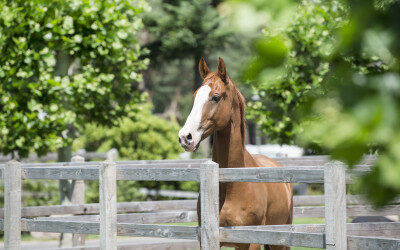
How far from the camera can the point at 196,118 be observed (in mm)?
5184

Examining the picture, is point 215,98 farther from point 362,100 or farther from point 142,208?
point 362,100

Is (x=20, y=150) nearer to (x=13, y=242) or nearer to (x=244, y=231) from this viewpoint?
(x=13, y=242)

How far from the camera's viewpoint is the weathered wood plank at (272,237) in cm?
430

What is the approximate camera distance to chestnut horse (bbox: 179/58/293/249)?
17.1ft

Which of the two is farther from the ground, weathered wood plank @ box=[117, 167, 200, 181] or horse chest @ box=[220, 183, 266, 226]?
weathered wood plank @ box=[117, 167, 200, 181]

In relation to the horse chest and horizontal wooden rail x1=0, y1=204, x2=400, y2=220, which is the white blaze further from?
horizontal wooden rail x1=0, y1=204, x2=400, y2=220

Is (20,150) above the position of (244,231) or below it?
above

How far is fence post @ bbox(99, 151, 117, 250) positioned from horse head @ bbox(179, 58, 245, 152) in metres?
1.02

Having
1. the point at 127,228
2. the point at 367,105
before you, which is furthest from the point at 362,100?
the point at 127,228

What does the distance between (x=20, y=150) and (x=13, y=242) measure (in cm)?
488

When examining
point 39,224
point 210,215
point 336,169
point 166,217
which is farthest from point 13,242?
point 336,169

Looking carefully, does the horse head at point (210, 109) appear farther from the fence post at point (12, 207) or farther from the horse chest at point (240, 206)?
the fence post at point (12, 207)

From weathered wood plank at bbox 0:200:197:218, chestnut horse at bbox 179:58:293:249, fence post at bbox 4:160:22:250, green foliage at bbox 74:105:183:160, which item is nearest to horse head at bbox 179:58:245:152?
chestnut horse at bbox 179:58:293:249

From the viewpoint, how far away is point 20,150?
11180 millimetres
